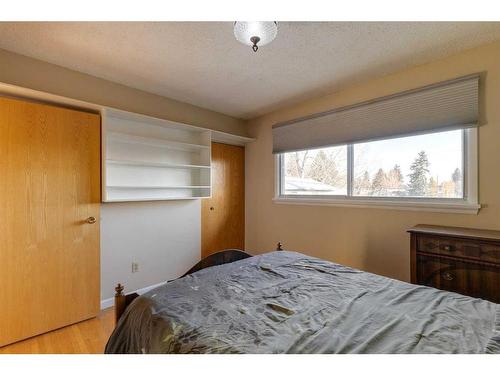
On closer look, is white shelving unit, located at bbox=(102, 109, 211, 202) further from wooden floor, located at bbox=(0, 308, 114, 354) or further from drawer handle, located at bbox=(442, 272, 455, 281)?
drawer handle, located at bbox=(442, 272, 455, 281)

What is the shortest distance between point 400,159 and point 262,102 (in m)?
1.72

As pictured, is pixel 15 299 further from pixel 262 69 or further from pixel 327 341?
pixel 262 69

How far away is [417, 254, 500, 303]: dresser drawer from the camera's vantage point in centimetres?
170

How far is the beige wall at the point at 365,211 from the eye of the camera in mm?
1995

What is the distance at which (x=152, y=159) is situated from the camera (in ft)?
9.59

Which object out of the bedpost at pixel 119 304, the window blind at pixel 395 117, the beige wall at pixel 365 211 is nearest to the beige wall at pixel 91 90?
the beige wall at pixel 365 211

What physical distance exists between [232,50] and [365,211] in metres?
2.04

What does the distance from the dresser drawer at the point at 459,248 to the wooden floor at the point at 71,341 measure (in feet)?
8.53

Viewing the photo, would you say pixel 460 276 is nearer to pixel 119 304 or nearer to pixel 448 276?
pixel 448 276

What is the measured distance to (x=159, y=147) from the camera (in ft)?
9.79

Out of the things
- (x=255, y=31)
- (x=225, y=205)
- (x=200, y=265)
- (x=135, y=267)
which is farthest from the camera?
(x=225, y=205)

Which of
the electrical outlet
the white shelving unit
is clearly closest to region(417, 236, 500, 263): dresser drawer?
the white shelving unit

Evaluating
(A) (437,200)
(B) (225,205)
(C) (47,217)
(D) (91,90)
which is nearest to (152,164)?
(D) (91,90)
